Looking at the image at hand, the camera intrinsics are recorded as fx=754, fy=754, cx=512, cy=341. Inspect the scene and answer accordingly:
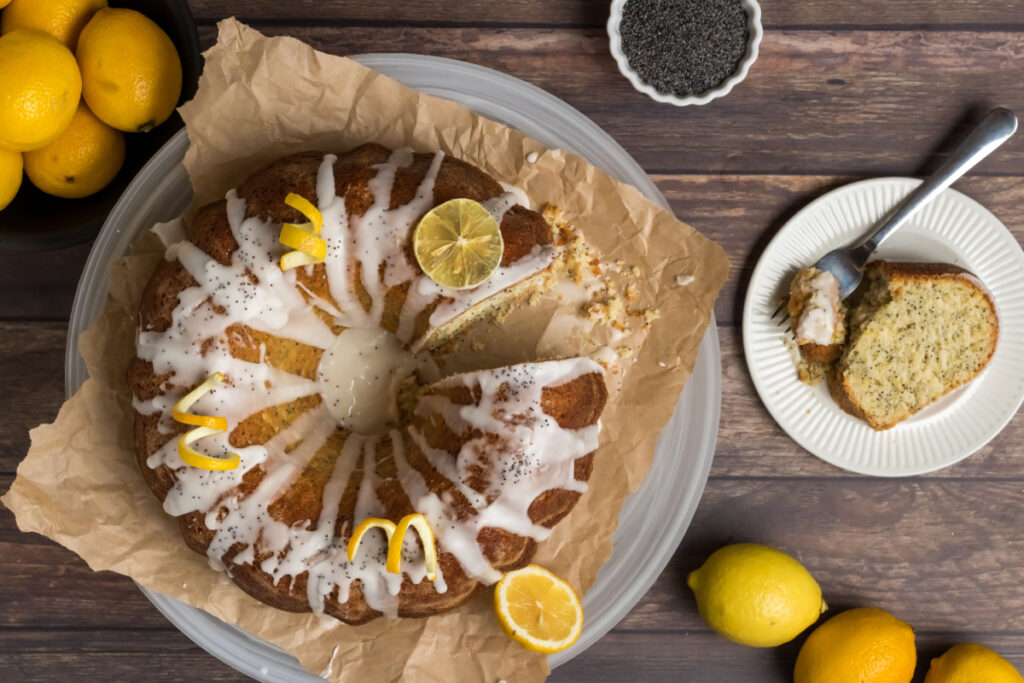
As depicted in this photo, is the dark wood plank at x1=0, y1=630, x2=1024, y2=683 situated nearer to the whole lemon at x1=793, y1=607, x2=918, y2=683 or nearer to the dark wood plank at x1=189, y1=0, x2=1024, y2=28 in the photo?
the whole lemon at x1=793, y1=607, x2=918, y2=683

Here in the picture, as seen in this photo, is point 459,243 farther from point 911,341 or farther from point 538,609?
point 911,341

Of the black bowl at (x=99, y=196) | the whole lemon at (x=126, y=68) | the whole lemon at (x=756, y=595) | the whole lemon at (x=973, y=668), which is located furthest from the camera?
the whole lemon at (x=973, y=668)

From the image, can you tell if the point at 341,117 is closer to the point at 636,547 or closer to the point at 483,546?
the point at 483,546

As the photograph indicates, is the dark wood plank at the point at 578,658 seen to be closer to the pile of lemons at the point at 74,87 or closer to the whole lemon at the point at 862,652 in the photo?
the whole lemon at the point at 862,652

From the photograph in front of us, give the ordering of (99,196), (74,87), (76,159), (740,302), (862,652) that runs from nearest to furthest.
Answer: (74,87)
(76,159)
(99,196)
(862,652)
(740,302)

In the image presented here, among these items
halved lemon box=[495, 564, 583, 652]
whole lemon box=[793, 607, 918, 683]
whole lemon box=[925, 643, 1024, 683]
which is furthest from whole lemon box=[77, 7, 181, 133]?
whole lemon box=[925, 643, 1024, 683]

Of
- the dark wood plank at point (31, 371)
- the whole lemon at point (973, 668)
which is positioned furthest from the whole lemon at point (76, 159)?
the whole lemon at point (973, 668)

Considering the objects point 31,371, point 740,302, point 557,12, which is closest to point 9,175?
point 31,371
